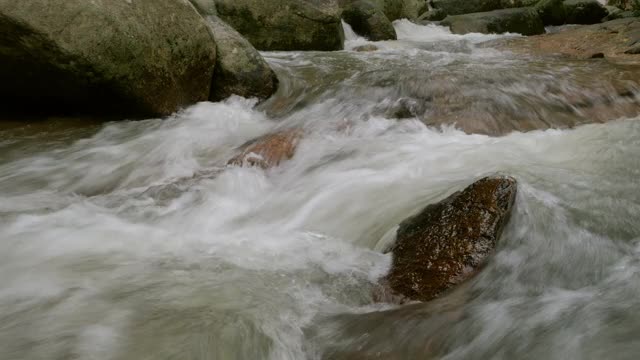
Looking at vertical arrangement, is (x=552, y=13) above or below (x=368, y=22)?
above

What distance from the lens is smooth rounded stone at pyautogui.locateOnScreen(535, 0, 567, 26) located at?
49.5ft

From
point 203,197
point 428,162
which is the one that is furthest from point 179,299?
point 428,162

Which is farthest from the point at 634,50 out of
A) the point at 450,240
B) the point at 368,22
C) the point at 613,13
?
the point at 613,13

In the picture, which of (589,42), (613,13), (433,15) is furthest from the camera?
(433,15)

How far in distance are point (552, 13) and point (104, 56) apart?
513 inches

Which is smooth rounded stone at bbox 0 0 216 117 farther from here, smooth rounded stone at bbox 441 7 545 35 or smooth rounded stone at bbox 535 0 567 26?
smooth rounded stone at bbox 535 0 567 26

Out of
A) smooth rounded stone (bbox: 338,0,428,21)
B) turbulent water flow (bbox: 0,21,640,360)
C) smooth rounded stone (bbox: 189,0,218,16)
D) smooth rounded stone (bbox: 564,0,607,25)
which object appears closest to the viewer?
turbulent water flow (bbox: 0,21,640,360)

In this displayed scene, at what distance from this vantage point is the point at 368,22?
12719 mm

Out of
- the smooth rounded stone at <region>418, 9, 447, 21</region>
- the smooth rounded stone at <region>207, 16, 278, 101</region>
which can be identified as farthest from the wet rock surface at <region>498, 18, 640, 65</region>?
the smooth rounded stone at <region>418, 9, 447, 21</region>

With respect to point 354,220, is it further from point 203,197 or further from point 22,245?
point 22,245

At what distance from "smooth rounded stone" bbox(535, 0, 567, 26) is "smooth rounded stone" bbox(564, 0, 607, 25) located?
176 millimetres

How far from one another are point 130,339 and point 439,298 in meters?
1.44

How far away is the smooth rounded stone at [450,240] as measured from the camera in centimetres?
288

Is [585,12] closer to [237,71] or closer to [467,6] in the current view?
Result: [467,6]
